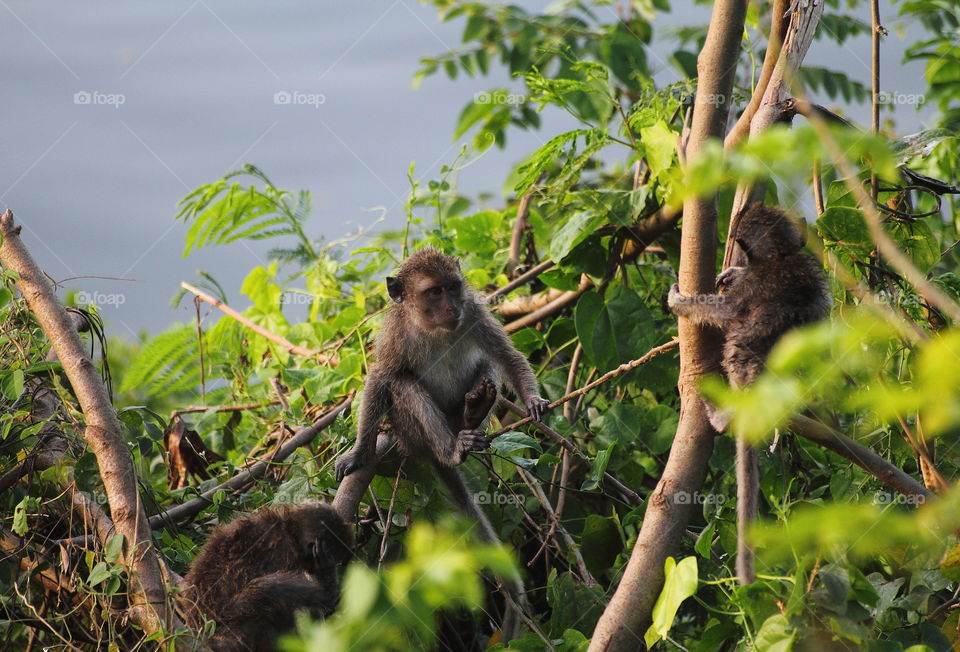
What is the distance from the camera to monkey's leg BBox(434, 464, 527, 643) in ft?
14.7


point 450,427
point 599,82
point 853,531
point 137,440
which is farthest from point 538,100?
point 853,531

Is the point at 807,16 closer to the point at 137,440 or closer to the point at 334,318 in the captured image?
the point at 137,440

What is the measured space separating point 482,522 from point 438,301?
4.44 ft

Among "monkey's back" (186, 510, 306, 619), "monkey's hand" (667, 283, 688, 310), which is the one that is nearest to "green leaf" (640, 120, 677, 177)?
"monkey's hand" (667, 283, 688, 310)

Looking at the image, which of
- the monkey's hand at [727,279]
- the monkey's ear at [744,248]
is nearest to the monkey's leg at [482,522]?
the monkey's hand at [727,279]

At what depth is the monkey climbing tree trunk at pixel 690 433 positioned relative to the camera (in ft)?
11.2

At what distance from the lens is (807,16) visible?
3533mm

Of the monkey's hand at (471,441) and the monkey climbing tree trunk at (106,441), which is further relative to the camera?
the monkey's hand at (471,441)

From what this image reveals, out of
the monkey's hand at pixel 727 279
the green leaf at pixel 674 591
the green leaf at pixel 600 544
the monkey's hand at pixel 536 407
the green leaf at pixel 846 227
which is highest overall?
the green leaf at pixel 846 227

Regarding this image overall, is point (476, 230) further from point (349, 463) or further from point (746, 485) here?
point (746, 485)

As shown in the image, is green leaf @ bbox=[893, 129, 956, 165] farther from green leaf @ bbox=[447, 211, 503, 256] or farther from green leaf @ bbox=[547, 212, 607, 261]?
green leaf @ bbox=[447, 211, 503, 256]

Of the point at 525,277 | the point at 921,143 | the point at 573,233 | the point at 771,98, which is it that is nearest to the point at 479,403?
the point at 573,233

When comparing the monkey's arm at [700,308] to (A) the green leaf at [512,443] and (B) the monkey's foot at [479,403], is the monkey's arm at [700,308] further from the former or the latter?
(B) the monkey's foot at [479,403]

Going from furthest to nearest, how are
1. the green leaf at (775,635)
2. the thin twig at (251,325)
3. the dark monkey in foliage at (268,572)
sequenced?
the thin twig at (251,325)
the dark monkey in foliage at (268,572)
the green leaf at (775,635)
